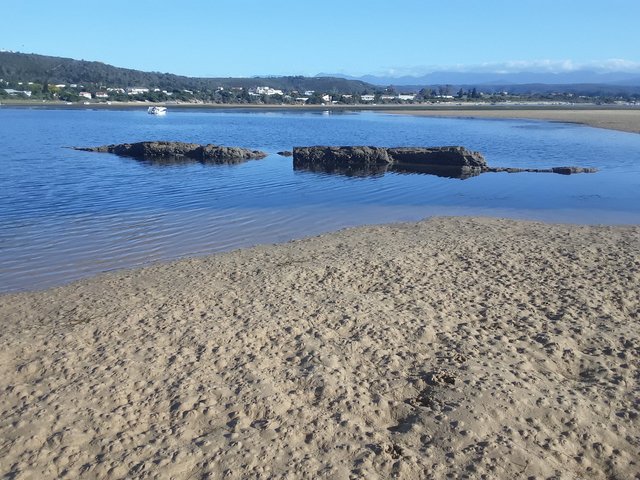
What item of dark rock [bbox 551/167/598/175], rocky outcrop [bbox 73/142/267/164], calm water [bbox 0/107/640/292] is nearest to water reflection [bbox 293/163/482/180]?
calm water [bbox 0/107/640/292]

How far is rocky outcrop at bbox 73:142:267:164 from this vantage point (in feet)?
101

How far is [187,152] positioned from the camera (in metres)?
32.4

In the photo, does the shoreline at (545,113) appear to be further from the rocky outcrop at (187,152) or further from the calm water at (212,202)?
the rocky outcrop at (187,152)

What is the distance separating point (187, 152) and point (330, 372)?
27.7m

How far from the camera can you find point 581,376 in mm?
6820

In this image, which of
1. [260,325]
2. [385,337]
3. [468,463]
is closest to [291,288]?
[260,325]

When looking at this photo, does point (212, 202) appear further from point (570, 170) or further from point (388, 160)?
point (570, 170)

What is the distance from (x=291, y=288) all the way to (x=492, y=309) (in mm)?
3310

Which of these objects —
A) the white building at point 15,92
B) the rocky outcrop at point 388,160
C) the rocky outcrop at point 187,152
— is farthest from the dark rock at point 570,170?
the white building at point 15,92

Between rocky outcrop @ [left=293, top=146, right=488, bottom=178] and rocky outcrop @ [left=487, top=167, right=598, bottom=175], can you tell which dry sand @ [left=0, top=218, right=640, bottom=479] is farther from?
rocky outcrop @ [left=293, top=146, right=488, bottom=178]

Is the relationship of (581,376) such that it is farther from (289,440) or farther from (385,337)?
(289,440)

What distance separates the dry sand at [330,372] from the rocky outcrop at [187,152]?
2078 cm

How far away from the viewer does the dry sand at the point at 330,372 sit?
526 centimetres

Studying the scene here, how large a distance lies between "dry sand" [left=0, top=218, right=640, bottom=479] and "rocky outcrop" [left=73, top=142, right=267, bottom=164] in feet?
68.2
